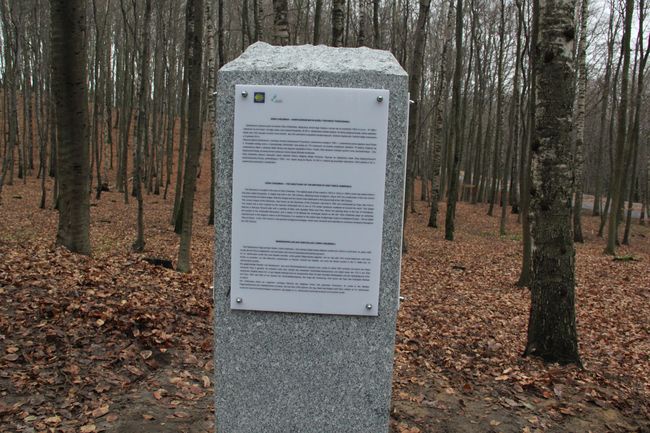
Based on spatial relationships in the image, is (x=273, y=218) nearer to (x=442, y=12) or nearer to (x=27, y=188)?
(x=27, y=188)

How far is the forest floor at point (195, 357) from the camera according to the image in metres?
3.69

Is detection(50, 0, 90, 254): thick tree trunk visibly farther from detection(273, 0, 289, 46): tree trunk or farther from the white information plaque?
the white information plaque

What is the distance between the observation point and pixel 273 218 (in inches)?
96.9

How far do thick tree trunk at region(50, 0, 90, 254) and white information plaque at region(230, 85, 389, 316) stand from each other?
6185mm

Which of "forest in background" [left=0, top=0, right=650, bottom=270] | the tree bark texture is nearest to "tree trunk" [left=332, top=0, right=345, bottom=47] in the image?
"forest in background" [left=0, top=0, right=650, bottom=270]

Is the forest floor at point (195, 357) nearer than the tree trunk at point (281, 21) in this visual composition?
Yes

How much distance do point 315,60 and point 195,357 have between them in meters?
3.35

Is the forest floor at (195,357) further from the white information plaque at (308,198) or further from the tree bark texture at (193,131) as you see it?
the white information plaque at (308,198)

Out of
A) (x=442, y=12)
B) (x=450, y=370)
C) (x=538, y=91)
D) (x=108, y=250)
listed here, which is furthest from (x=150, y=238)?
(x=442, y=12)

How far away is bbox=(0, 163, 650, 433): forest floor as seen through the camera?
369 cm

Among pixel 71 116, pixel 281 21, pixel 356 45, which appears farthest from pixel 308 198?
pixel 356 45

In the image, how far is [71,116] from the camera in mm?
7504

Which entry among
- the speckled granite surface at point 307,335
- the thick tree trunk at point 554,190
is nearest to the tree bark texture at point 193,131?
the thick tree trunk at point 554,190

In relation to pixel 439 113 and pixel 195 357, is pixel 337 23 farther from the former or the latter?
pixel 195 357
